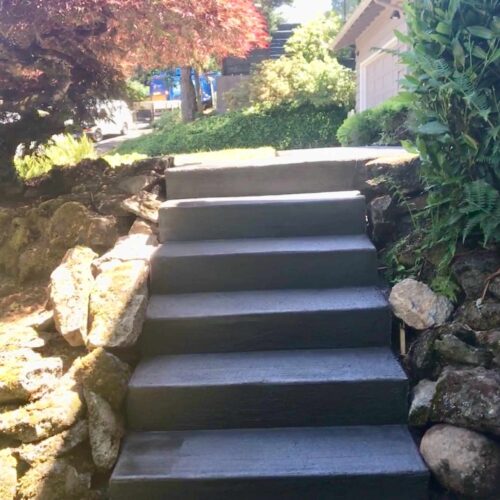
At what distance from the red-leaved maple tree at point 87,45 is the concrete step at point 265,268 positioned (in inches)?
56.5

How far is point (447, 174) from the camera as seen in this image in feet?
8.91

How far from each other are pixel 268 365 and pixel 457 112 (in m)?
1.48

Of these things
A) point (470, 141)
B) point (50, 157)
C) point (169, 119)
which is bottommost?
point (169, 119)

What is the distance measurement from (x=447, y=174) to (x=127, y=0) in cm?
206

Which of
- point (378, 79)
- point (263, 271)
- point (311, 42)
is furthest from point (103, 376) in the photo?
point (311, 42)

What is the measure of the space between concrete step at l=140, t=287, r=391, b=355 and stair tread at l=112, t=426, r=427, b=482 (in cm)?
44

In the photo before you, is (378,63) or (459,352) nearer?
(459,352)

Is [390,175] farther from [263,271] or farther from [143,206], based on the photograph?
[143,206]

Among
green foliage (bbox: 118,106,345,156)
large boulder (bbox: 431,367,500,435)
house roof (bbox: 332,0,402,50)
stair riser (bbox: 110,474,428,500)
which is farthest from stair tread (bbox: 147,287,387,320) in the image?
green foliage (bbox: 118,106,345,156)

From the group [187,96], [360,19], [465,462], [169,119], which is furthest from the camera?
[169,119]

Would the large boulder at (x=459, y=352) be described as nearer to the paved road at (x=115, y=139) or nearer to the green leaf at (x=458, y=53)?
the green leaf at (x=458, y=53)

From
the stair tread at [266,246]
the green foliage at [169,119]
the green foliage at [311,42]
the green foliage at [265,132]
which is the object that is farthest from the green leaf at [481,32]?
the green foliage at [169,119]

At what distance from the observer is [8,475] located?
2.18 m

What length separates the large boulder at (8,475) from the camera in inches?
84.5
